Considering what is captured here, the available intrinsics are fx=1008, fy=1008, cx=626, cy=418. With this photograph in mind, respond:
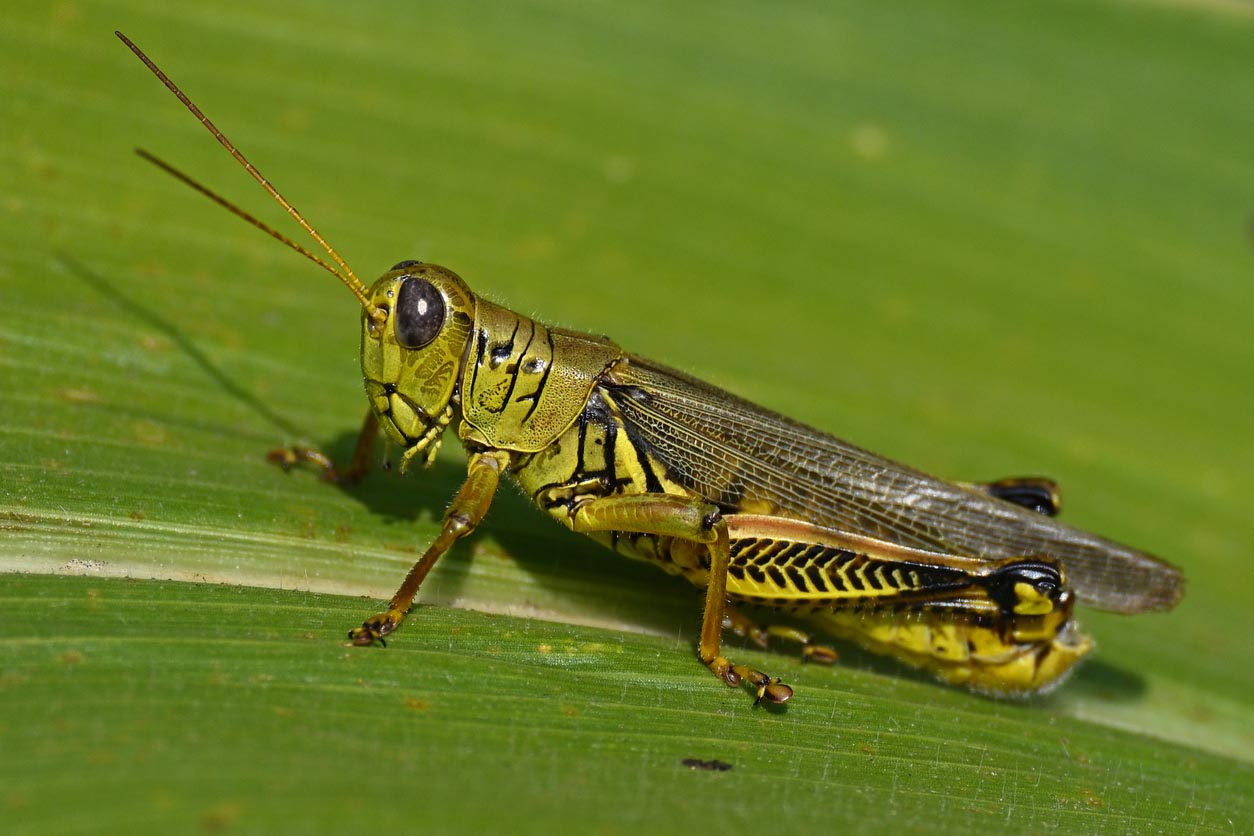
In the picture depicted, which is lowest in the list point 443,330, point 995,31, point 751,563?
point 751,563

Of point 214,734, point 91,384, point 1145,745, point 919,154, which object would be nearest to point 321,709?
point 214,734

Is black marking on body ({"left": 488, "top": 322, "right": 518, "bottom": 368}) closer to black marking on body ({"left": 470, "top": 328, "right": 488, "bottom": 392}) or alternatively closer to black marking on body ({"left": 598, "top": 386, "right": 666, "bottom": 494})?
black marking on body ({"left": 470, "top": 328, "right": 488, "bottom": 392})

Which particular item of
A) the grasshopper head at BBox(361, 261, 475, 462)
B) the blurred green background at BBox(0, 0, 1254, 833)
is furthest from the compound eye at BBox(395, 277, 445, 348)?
the blurred green background at BBox(0, 0, 1254, 833)

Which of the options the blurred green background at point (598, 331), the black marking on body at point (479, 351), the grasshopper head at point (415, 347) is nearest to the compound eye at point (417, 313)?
the grasshopper head at point (415, 347)

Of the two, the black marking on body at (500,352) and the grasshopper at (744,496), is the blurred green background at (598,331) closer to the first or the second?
the grasshopper at (744,496)

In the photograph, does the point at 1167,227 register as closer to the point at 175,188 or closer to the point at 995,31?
the point at 995,31

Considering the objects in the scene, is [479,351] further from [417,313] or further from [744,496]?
[744,496]
